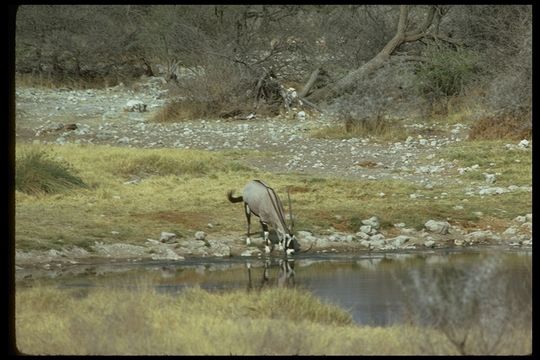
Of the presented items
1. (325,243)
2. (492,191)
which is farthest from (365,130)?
(325,243)

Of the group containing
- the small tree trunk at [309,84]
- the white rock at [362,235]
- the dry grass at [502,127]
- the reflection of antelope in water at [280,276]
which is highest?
the small tree trunk at [309,84]

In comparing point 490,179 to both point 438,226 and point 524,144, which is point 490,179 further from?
point 438,226

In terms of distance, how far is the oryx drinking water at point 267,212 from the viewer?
834 inches

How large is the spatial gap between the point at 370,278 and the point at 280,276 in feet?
5.07

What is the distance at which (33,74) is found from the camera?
4722 cm

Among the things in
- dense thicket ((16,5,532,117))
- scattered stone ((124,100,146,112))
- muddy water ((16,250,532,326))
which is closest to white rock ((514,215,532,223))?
muddy water ((16,250,532,326))

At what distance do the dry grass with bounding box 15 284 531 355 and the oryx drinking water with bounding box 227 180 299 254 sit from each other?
20.1 feet

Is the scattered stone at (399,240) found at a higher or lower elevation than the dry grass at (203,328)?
higher

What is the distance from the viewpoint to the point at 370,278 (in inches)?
712

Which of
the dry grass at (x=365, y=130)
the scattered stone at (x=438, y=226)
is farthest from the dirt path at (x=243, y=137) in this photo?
the scattered stone at (x=438, y=226)

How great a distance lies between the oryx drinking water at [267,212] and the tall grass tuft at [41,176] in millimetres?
4809

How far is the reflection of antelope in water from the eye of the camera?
17.5 metres

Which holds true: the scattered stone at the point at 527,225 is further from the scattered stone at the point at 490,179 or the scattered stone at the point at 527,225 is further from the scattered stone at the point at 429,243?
the scattered stone at the point at 490,179

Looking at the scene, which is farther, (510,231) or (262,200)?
(510,231)
